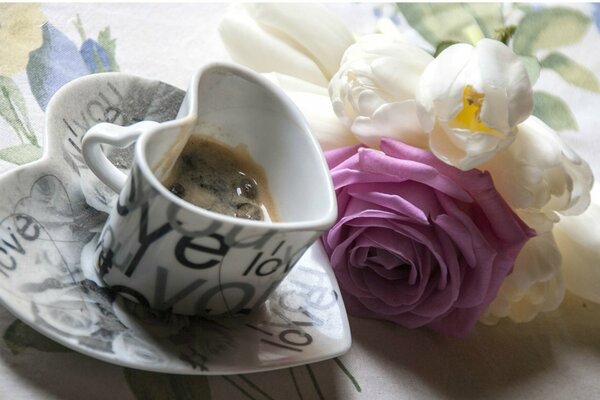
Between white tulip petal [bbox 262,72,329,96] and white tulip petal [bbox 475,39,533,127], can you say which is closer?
white tulip petal [bbox 475,39,533,127]

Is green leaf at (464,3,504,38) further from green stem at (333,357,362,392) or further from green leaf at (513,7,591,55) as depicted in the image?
green stem at (333,357,362,392)

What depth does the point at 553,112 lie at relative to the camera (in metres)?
0.65

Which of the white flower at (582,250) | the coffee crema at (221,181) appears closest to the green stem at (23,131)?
the coffee crema at (221,181)

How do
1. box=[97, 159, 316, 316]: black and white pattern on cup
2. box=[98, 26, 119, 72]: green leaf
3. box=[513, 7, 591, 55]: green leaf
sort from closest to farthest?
box=[97, 159, 316, 316]: black and white pattern on cup
box=[98, 26, 119, 72]: green leaf
box=[513, 7, 591, 55]: green leaf

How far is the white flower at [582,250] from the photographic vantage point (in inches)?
19.9

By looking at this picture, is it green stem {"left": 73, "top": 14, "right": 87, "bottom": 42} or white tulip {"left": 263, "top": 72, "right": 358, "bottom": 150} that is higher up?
green stem {"left": 73, "top": 14, "right": 87, "bottom": 42}

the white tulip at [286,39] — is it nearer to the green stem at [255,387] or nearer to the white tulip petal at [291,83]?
the white tulip petal at [291,83]

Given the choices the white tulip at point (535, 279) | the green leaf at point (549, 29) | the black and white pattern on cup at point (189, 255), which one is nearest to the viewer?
the black and white pattern on cup at point (189, 255)

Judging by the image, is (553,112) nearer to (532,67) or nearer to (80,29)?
(532,67)

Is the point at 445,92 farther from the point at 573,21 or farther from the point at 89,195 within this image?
the point at 573,21

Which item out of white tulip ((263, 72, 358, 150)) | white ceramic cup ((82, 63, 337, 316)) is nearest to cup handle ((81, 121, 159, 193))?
white ceramic cup ((82, 63, 337, 316))

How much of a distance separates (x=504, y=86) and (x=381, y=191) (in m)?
0.09

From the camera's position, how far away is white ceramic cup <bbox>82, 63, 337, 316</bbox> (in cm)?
37

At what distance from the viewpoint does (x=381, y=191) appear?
18.1 inches
